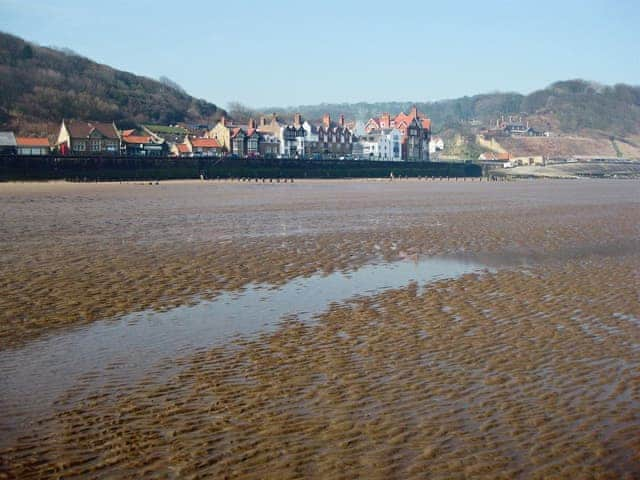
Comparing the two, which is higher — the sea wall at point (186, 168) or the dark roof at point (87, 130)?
the dark roof at point (87, 130)

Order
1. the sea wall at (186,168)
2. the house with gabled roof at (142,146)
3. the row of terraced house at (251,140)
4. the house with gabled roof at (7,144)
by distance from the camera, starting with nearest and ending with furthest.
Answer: the sea wall at (186,168) < the house with gabled roof at (7,144) < the row of terraced house at (251,140) < the house with gabled roof at (142,146)

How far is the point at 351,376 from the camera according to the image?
7.93 metres

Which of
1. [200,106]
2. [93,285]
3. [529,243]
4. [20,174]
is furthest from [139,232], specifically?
[200,106]

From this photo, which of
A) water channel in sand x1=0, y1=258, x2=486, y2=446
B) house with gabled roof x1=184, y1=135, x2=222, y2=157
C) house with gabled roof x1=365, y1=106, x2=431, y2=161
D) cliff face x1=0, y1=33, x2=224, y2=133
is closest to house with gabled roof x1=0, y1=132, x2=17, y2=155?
house with gabled roof x1=184, y1=135, x2=222, y2=157

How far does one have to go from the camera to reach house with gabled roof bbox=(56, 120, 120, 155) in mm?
84562

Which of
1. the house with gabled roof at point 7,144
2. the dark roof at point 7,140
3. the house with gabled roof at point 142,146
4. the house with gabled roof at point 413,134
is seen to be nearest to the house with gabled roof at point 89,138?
the house with gabled roof at point 142,146

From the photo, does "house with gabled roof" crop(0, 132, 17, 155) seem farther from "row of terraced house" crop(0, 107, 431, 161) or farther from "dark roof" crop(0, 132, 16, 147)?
"row of terraced house" crop(0, 107, 431, 161)

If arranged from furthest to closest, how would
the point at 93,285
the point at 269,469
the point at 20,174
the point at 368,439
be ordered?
the point at 20,174, the point at 93,285, the point at 368,439, the point at 269,469

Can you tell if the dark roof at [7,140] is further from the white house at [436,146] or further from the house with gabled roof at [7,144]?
the white house at [436,146]

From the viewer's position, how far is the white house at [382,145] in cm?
12321

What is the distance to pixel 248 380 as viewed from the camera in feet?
25.5

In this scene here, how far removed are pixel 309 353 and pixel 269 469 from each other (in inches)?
137

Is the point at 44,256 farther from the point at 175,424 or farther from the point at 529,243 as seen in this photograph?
the point at 529,243

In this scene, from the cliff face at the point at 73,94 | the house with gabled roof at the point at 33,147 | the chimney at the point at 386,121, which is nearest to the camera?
the house with gabled roof at the point at 33,147
